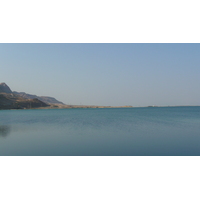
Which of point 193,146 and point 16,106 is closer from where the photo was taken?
point 193,146

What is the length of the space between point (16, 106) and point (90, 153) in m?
137

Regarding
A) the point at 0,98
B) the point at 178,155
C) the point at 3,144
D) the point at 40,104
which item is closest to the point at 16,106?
the point at 0,98

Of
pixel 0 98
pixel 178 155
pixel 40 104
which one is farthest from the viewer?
pixel 40 104

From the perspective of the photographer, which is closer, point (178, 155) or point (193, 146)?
point (178, 155)

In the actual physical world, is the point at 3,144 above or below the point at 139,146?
below

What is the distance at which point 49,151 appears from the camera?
1198cm

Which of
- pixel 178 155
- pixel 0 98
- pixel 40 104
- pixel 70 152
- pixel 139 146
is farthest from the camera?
pixel 40 104

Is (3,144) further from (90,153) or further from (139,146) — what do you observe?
(139,146)

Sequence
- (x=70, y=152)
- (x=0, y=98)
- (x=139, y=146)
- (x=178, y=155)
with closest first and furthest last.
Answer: (x=178, y=155) → (x=70, y=152) → (x=139, y=146) → (x=0, y=98)

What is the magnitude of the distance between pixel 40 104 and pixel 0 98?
39.8 m

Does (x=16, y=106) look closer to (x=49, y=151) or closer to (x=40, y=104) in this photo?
(x=40, y=104)

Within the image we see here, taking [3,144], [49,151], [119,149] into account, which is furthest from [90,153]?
[3,144]

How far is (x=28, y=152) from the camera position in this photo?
1175cm

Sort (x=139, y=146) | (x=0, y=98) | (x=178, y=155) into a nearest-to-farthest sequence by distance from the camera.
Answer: (x=178, y=155)
(x=139, y=146)
(x=0, y=98)
